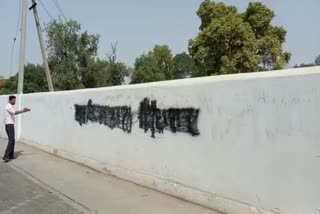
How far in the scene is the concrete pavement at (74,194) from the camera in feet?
26.7

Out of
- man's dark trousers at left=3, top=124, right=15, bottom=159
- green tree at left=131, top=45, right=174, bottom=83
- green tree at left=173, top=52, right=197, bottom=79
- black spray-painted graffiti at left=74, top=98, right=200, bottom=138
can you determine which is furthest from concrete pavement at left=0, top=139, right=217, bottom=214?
green tree at left=173, top=52, right=197, bottom=79

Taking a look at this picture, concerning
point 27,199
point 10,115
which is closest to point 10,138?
point 10,115

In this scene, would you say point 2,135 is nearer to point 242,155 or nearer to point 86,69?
point 242,155

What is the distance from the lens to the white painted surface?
5895 millimetres

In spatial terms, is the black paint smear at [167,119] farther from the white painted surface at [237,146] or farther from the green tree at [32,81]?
the green tree at [32,81]

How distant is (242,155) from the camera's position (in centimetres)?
696

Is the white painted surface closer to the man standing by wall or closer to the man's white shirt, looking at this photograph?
the man standing by wall

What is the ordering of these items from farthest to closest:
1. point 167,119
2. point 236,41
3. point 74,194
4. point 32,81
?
point 32,81
point 236,41
point 74,194
point 167,119

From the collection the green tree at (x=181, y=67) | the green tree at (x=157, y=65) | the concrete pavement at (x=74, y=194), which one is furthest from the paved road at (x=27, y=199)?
the green tree at (x=181, y=67)

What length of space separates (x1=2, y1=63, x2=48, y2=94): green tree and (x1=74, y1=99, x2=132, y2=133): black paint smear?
156 ft

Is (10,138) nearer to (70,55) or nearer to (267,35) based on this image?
(267,35)

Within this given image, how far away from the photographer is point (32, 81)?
6122 cm

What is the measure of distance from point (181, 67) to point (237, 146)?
7583 cm

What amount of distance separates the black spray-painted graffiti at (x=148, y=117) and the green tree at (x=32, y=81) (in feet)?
159
